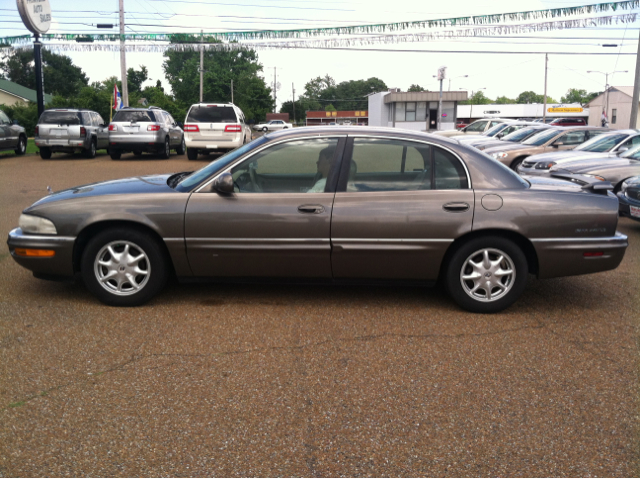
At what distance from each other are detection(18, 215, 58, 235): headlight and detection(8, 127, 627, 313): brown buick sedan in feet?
0.04

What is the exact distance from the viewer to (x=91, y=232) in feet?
16.6

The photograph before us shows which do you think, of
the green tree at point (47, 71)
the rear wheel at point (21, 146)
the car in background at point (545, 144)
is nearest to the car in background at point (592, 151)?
the car in background at point (545, 144)

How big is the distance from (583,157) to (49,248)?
10587mm

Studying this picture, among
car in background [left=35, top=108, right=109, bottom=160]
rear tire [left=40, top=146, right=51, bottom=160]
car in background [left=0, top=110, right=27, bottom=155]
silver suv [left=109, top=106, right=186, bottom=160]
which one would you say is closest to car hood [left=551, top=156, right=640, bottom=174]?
silver suv [left=109, top=106, right=186, bottom=160]

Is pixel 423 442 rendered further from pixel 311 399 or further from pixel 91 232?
pixel 91 232

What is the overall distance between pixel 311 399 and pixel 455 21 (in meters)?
18.5

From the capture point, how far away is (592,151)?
1320 centimetres

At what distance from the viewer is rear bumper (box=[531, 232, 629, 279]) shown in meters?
4.89

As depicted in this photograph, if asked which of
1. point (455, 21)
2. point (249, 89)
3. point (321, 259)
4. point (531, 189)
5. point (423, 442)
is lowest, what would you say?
point (423, 442)

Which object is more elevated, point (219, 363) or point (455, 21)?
point (455, 21)

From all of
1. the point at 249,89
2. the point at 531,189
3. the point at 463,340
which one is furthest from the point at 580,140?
the point at 249,89

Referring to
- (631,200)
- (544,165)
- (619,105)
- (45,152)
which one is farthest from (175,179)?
(619,105)

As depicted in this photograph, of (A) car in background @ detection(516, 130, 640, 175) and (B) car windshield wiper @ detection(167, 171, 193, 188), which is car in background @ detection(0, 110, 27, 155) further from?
(B) car windshield wiper @ detection(167, 171, 193, 188)

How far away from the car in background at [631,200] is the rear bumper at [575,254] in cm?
404
